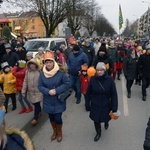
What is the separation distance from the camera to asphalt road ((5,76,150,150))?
4.27 meters

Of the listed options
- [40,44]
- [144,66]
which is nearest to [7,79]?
[144,66]

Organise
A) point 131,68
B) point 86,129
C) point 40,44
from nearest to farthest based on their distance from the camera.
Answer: point 86,129 → point 131,68 → point 40,44

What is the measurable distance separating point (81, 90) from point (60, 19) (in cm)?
2593

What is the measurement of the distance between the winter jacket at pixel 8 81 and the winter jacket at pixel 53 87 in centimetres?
215

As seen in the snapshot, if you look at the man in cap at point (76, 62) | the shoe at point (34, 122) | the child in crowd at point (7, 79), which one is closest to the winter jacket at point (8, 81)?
the child in crowd at point (7, 79)

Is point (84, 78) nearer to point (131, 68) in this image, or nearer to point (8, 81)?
point (131, 68)

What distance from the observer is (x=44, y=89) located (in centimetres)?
406

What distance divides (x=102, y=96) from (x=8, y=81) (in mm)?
2902

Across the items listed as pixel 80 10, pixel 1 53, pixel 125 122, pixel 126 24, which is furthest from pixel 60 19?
pixel 126 24

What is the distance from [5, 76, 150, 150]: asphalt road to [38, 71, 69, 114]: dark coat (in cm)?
74

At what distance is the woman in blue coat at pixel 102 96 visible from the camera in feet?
13.6

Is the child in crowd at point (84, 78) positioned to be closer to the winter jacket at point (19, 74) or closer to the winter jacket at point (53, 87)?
the winter jacket at point (19, 74)

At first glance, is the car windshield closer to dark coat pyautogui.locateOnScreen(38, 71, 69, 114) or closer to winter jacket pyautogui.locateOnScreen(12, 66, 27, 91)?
winter jacket pyautogui.locateOnScreen(12, 66, 27, 91)

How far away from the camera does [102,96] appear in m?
4.21
